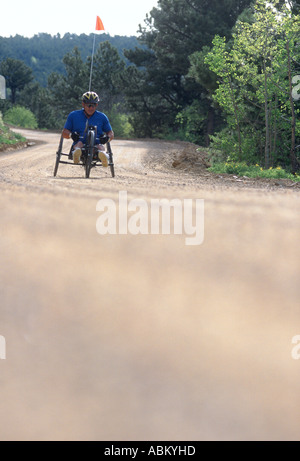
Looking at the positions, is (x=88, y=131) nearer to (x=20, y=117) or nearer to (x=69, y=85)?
(x=20, y=117)

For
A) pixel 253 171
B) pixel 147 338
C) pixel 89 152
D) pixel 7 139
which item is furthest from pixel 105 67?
pixel 147 338

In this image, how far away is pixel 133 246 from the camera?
2764 mm

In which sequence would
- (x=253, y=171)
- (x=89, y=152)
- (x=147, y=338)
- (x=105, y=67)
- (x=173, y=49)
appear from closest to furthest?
(x=147, y=338) < (x=89, y=152) < (x=253, y=171) < (x=173, y=49) < (x=105, y=67)

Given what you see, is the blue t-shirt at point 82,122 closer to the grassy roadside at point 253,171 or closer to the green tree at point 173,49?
the grassy roadside at point 253,171

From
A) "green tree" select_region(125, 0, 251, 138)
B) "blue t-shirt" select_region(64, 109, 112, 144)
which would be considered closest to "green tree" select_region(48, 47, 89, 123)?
"green tree" select_region(125, 0, 251, 138)

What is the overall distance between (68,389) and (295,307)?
98 cm

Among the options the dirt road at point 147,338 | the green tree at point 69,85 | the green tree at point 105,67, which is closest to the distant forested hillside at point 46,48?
the green tree at point 69,85

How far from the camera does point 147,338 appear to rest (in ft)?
4.90

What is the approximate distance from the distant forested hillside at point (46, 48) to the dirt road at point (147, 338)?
115 m

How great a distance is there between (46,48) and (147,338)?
502 ft

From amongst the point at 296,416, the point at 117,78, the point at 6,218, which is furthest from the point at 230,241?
the point at 117,78

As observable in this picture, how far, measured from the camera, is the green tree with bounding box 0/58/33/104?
71.8 meters

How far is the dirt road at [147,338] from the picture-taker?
1106 mm
